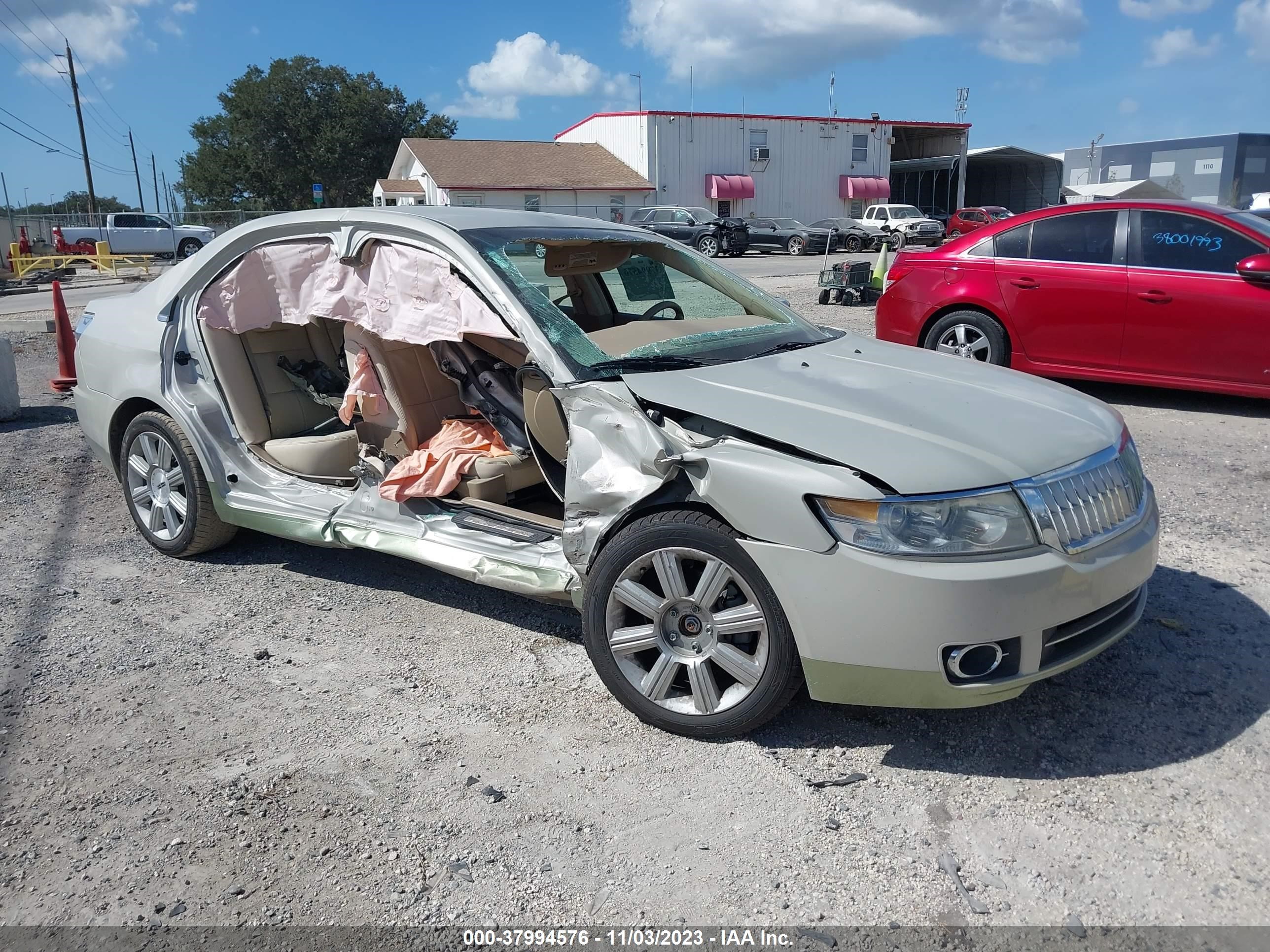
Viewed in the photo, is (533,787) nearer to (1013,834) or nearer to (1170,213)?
(1013,834)

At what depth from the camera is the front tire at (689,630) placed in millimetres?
2973

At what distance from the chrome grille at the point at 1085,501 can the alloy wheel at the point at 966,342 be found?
4794mm

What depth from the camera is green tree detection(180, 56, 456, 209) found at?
57.2 m

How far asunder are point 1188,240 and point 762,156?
44464 millimetres

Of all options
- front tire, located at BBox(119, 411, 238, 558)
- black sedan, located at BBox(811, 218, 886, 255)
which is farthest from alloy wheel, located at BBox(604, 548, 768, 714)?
black sedan, located at BBox(811, 218, 886, 255)

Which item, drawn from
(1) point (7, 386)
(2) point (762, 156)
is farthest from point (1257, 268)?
(2) point (762, 156)

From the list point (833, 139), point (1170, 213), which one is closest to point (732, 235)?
point (833, 139)

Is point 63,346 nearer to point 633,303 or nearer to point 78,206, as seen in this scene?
point 633,303

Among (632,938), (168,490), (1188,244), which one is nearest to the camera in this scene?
(632,938)

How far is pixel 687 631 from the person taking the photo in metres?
3.15

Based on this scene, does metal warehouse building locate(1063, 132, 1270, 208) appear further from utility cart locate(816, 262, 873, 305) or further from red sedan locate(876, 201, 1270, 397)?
red sedan locate(876, 201, 1270, 397)

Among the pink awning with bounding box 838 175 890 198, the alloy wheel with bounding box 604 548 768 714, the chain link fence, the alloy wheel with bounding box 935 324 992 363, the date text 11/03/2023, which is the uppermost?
the pink awning with bounding box 838 175 890 198

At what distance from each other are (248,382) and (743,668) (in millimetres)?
3014

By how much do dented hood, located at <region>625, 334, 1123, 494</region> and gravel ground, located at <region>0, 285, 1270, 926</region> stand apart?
0.93 meters
